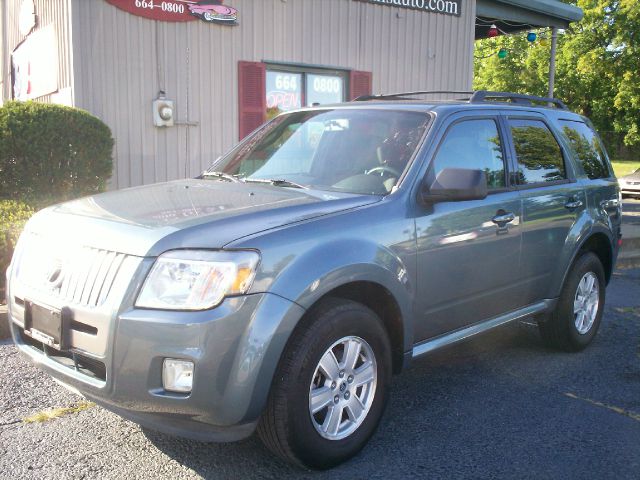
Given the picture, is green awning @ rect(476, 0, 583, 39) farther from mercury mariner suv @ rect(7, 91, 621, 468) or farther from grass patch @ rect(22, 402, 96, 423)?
grass patch @ rect(22, 402, 96, 423)

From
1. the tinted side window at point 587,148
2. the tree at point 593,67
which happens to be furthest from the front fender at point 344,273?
the tree at point 593,67

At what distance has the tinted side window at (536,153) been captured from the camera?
4.58 metres

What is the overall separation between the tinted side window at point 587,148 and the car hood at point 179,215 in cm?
241

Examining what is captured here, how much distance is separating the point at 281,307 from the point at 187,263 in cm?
44

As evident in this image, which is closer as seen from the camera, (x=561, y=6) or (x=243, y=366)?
(x=243, y=366)

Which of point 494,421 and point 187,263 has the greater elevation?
point 187,263

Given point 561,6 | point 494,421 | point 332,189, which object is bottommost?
point 494,421

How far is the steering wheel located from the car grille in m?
1.58

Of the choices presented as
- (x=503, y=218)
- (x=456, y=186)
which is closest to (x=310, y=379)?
(x=456, y=186)

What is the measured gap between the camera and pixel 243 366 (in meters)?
2.75

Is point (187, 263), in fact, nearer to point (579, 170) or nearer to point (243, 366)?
point (243, 366)

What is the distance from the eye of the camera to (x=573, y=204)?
488 centimetres

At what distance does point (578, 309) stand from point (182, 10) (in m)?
7.01

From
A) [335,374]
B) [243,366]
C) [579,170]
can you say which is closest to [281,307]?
[243,366]
